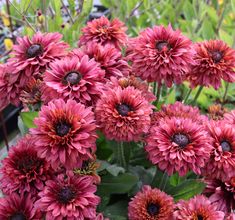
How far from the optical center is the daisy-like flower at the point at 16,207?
74 cm

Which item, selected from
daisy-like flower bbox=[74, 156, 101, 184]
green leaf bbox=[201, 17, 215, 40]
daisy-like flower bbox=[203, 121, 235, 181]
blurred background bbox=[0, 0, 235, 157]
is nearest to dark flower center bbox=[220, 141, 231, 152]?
daisy-like flower bbox=[203, 121, 235, 181]

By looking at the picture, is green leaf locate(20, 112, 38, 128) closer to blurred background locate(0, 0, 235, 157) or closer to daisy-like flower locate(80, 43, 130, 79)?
daisy-like flower locate(80, 43, 130, 79)

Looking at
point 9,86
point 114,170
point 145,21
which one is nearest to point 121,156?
point 114,170

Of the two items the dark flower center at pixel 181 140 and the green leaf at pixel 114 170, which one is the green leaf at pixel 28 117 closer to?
the green leaf at pixel 114 170

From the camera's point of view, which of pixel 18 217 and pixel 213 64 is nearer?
pixel 18 217

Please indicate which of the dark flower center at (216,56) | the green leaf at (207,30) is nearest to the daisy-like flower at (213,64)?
the dark flower center at (216,56)

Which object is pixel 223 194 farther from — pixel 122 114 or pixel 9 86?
pixel 9 86

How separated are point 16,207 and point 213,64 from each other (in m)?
0.44

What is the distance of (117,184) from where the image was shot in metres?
0.84

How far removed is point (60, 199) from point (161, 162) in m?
0.16

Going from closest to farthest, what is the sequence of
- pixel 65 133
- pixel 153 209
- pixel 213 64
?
pixel 65 133 < pixel 153 209 < pixel 213 64

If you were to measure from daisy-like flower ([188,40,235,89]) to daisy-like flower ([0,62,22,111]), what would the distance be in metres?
0.34

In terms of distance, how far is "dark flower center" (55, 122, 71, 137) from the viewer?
2.16 ft

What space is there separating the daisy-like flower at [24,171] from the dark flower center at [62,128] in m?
0.09
